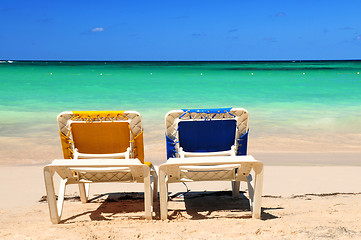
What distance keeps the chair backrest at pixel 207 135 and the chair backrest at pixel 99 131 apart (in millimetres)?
423

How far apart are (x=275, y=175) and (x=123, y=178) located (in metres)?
2.63

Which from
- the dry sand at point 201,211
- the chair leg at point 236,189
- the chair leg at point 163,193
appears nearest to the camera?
the dry sand at point 201,211

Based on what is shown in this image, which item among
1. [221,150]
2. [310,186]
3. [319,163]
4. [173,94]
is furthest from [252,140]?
[173,94]

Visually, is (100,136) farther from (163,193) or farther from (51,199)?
(163,193)

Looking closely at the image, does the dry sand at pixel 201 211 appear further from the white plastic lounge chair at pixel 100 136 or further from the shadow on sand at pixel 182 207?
the white plastic lounge chair at pixel 100 136

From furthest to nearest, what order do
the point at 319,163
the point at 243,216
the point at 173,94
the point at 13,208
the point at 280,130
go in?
the point at 173,94, the point at 280,130, the point at 319,163, the point at 13,208, the point at 243,216

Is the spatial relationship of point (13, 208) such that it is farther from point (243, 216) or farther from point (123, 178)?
point (243, 216)

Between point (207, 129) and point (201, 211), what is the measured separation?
2.57ft

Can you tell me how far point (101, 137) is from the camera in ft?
12.3

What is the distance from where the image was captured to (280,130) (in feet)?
30.8

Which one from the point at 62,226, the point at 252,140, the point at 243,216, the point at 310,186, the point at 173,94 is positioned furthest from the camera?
the point at 173,94

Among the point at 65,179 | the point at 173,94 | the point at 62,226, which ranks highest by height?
the point at 65,179

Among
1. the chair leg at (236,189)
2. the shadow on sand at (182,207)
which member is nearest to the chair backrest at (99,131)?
the shadow on sand at (182,207)

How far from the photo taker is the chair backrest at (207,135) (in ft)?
12.3
